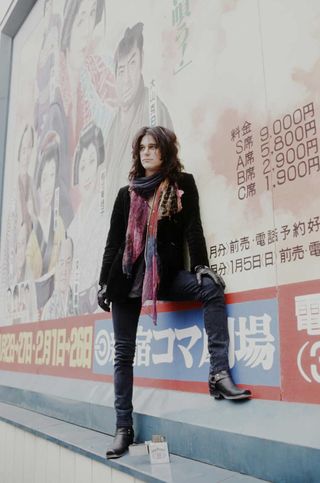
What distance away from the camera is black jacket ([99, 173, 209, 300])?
1.97 metres

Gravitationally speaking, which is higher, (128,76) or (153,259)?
(128,76)

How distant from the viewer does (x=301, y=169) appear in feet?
5.53

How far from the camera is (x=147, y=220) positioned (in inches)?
80.1

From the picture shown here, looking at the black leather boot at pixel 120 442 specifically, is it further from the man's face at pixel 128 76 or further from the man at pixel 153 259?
the man's face at pixel 128 76

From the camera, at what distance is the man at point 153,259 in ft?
6.05

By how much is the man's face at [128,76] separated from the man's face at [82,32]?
75cm

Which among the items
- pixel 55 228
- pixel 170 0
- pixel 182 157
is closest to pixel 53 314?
pixel 55 228

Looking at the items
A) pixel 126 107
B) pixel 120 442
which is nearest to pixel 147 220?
pixel 120 442

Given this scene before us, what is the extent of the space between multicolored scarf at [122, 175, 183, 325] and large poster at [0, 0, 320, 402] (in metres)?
0.21

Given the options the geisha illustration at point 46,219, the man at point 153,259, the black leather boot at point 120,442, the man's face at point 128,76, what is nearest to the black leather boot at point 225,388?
the man at point 153,259

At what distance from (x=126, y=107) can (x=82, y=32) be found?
122 cm

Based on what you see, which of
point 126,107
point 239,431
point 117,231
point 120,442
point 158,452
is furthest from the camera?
point 126,107

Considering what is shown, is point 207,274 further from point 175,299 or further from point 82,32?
point 82,32

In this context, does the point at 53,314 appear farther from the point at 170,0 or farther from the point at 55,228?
the point at 170,0
